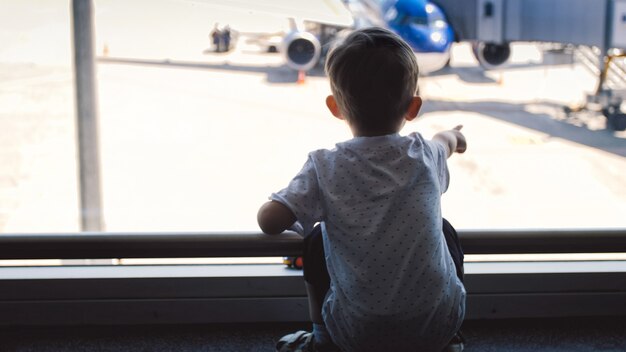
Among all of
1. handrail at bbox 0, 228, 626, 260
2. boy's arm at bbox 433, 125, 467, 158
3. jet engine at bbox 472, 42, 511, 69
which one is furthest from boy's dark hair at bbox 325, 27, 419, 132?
jet engine at bbox 472, 42, 511, 69

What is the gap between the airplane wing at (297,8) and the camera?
2.82m

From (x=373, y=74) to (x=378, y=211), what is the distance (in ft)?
0.46

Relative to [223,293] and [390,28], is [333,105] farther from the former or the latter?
[390,28]

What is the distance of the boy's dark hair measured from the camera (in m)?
0.68

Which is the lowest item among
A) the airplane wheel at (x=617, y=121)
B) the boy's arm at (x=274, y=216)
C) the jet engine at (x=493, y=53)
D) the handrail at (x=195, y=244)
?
the airplane wheel at (x=617, y=121)

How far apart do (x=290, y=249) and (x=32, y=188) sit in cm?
298

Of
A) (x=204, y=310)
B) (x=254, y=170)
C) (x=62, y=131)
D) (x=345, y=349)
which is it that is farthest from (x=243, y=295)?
(x=254, y=170)

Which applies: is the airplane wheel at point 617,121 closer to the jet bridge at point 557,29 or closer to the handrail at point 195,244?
the jet bridge at point 557,29

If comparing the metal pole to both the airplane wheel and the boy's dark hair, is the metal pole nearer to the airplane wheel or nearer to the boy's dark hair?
the boy's dark hair

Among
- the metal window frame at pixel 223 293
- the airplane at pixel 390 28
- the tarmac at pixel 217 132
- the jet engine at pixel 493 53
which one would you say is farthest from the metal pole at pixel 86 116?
the jet engine at pixel 493 53

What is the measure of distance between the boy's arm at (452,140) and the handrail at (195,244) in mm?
133

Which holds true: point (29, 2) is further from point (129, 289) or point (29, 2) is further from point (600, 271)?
point (600, 271)

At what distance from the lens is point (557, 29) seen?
7715 millimetres

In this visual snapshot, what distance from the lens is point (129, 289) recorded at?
3.43ft
